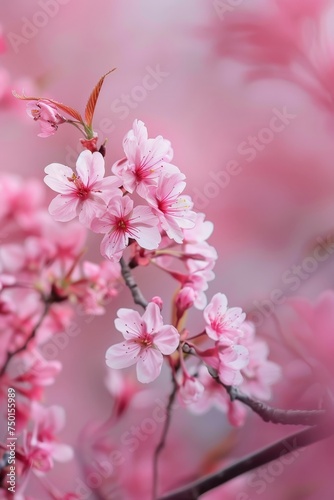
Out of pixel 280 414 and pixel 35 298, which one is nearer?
pixel 280 414

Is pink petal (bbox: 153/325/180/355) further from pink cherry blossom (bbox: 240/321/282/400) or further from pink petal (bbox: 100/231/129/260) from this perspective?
pink cherry blossom (bbox: 240/321/282/400)

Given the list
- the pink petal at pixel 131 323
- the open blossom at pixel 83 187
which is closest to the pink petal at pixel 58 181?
Result: the open blossom at pixel 83 187

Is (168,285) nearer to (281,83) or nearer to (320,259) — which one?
(320,259)

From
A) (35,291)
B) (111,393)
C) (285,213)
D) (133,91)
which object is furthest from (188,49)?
(111,393)

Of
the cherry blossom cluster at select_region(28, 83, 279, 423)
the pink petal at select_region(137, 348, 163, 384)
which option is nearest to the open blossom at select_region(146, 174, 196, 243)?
the cherry blossom cluster at select_region(28, 83, 279, 423)

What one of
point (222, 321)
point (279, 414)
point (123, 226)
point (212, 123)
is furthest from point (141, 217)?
point (212, 123)

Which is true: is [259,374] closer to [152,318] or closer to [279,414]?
[279,414]
